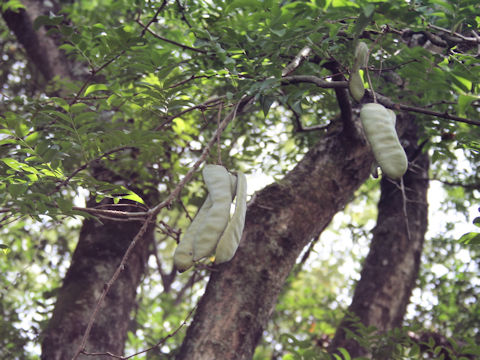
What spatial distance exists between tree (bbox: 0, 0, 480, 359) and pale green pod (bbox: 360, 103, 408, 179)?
12 cm

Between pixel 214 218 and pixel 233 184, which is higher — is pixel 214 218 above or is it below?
Result: below

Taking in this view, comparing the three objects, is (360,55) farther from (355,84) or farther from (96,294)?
(96,294)

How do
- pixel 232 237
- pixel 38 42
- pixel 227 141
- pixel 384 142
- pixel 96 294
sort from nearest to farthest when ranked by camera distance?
pixel 384 142 < pixel 232 237 < pixel 96 294 < pixel 227 141 < pixel 38 42

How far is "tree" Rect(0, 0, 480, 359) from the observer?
1577 mm

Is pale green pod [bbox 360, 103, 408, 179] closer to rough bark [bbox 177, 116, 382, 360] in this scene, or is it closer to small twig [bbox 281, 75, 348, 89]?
small twig [bbox 281, 75, 348, 89]

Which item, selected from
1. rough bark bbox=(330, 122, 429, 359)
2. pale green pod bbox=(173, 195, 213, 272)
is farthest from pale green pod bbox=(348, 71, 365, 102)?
rough bark bbox=(330, 122, 429, 359)

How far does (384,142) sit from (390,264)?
6.65 feet

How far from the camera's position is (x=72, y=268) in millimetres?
2527

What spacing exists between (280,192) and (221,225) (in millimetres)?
1075

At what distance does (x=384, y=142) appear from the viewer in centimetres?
131

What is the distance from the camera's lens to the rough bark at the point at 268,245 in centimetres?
207

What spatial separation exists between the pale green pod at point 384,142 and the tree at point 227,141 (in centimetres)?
12

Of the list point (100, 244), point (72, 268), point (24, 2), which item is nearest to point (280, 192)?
point (100, 244)

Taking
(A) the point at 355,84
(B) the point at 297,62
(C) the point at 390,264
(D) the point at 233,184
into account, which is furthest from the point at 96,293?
(C) the point at 390,264
